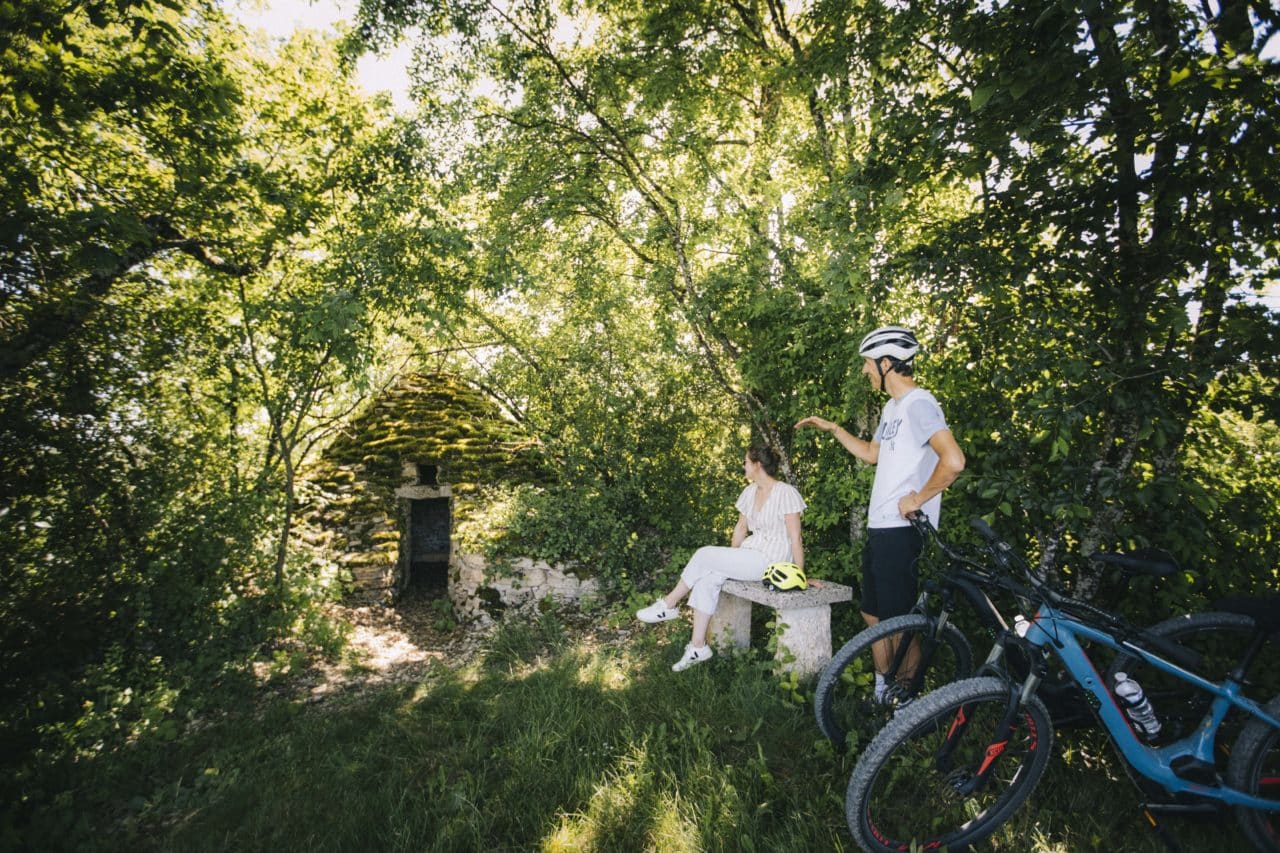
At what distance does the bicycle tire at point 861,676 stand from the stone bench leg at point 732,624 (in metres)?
1.02

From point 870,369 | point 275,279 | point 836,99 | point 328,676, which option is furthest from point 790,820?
point 275,279

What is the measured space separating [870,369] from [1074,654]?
1757 mm

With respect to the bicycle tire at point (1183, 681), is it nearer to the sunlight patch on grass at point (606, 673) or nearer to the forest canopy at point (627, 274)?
the forest canopy at point (627, 274)

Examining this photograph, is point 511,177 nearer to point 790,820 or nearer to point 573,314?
point 573,314

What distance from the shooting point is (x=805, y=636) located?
12.7ft

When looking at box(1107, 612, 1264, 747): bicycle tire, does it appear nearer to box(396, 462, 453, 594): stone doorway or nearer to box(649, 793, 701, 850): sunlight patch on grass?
box(649, 793, 701, 850): sunlight patch on grass

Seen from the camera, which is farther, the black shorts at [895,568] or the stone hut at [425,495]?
the stone hut at [425,495]

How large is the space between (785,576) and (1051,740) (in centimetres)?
168

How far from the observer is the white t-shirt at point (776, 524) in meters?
4.20

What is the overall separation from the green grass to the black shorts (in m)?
0.92

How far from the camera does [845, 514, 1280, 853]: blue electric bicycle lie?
2.21 meters

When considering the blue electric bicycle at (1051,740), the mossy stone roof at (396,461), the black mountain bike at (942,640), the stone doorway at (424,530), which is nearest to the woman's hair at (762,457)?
the black mountain bike at (942,640)

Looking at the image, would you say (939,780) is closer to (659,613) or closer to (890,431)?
(890,431)

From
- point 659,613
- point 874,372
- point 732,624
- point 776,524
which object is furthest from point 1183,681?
point 659,613
